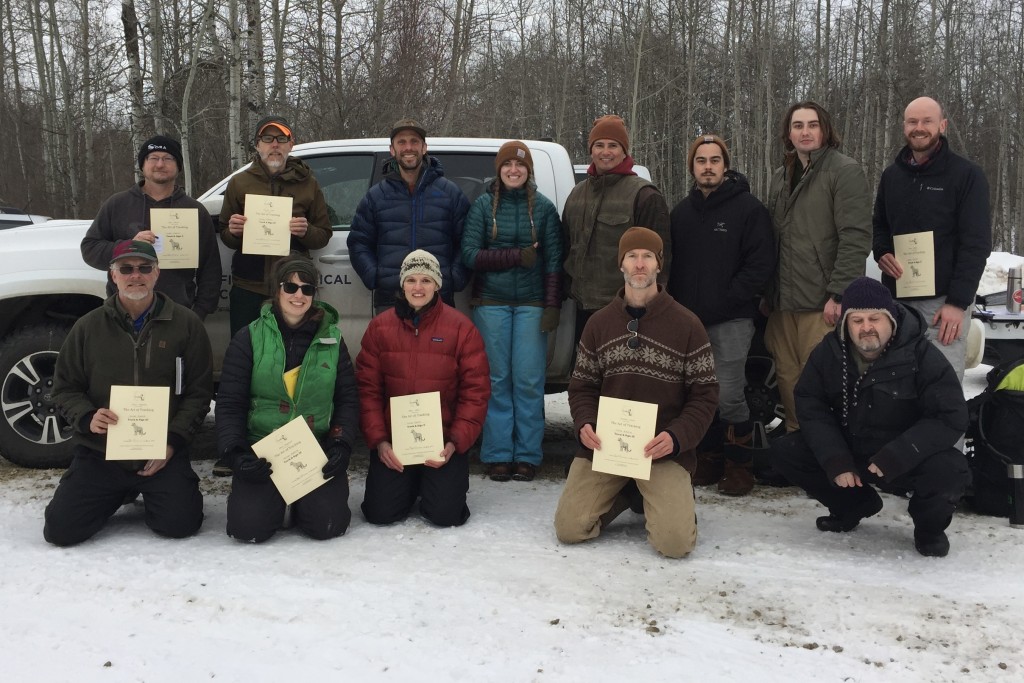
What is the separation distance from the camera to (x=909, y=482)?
366 centimetres

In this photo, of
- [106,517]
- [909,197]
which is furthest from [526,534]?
[909,197]

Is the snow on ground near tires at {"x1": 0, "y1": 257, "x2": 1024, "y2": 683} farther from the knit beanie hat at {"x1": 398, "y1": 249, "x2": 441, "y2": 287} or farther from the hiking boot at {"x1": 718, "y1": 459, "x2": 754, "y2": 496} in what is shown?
the knit beanie hat at {"x1": 398, "y1": 249, "x2": 441, "y2": 287}

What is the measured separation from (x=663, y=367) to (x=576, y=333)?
1219mm

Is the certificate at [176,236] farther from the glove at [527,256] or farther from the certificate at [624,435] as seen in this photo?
the certificate at [624,435]

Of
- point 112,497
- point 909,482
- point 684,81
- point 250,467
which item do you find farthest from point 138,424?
point 684,81

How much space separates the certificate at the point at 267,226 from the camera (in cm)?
441

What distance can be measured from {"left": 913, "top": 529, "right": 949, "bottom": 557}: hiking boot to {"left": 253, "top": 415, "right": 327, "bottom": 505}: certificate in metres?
2.68

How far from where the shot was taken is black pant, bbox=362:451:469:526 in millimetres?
4016

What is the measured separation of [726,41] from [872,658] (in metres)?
24.2

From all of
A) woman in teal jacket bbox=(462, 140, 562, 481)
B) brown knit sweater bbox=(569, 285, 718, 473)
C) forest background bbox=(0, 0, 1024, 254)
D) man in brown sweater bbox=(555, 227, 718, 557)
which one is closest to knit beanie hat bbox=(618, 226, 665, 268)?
man in brown sweater bbox=(555, 227, 718, 557)

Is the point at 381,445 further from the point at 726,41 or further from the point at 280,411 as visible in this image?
the point at 726,41

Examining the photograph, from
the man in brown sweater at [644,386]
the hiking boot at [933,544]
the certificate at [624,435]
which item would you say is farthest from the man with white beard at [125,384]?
the hiking boot at [933,544]

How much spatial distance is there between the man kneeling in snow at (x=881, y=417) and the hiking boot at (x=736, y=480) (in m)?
0.75

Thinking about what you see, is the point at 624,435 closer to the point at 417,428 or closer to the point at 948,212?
the point at 417,428
